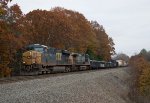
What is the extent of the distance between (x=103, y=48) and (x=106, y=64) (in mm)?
21326

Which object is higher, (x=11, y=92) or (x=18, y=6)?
(x=18, y=6)

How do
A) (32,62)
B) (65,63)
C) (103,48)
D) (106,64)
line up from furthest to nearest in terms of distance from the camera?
(103,48), (106,64), (65,63), (32,62)

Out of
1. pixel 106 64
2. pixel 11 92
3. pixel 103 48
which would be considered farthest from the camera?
pixel 103 48

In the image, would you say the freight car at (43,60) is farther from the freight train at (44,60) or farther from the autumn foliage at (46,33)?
the autumn foliage at (46,33)

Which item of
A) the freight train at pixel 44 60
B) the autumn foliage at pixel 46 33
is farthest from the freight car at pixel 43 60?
the autumn foliage at pixel 46 33

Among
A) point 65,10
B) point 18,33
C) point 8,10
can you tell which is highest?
point 65,10

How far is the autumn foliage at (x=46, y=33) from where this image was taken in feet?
135

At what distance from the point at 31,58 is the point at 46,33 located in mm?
25448

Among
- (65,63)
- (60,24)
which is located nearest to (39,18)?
(60,24)

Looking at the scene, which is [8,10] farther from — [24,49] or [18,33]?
[24,49]

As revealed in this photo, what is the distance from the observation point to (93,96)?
22.3 meters

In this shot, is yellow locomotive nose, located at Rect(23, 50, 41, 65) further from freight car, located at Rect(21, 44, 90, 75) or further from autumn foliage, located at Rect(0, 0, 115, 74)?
autumn foliage, located at Rect(0, 0, 115, 74)

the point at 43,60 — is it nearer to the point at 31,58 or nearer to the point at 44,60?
the point at 44,60

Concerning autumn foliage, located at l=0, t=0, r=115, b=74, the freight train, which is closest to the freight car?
Result: the freight train
